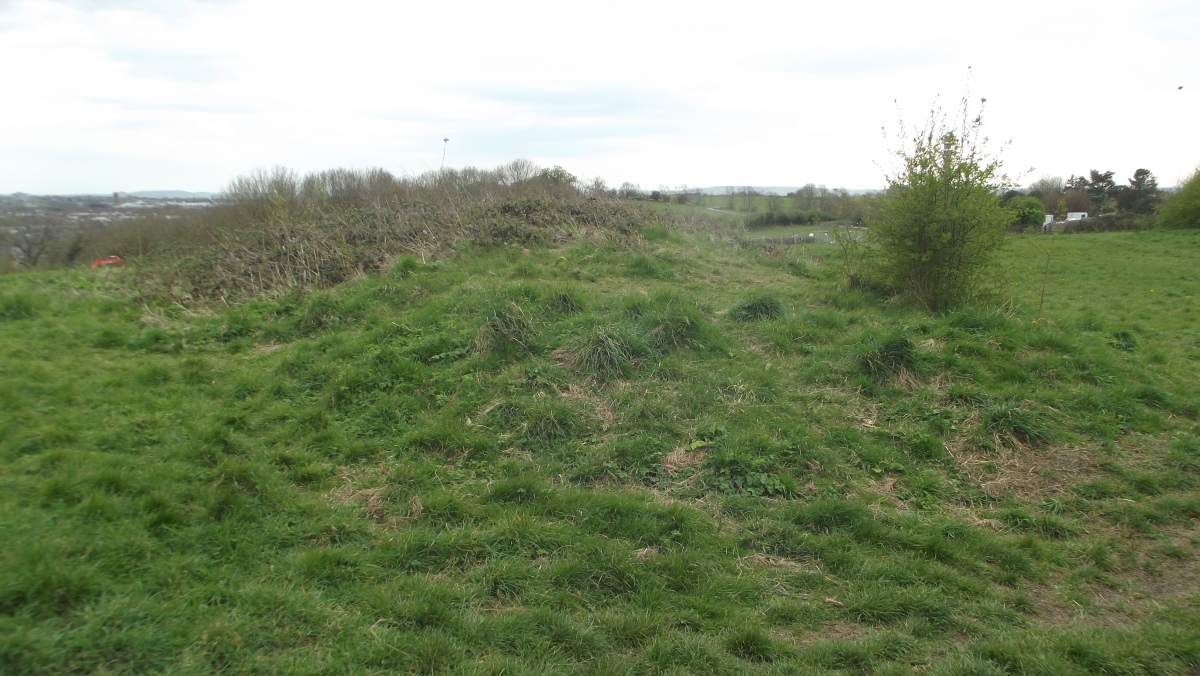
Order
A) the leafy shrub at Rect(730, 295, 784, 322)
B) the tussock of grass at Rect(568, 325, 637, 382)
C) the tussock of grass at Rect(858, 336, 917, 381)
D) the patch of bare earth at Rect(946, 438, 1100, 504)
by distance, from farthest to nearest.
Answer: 1. the leafy shrub at Rect(730, 295, 784, 322)
2. the tussock of grass at Rect(858, 336, 917, 381)
3. the tussock of grass at Rect(568, 325, 637, 382)
4. the patch of bare earth at Rect(946, 438, 1100, 504)

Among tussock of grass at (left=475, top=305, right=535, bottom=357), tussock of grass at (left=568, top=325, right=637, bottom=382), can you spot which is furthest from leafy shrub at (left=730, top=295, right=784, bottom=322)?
tussock of grass at (left=475, top=305, right=535, bottom=357)

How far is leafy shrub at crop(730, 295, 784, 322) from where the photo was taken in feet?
27.0

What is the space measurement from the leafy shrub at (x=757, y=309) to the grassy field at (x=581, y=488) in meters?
0.05

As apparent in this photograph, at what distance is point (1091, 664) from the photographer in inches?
120

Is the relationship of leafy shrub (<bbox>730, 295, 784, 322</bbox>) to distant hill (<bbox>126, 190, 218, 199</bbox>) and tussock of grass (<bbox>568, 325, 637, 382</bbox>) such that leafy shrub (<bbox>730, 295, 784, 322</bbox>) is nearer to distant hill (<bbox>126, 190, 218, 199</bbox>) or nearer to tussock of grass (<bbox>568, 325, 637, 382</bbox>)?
tussock of grass (<bbox>568, 325, 637, 382</bbox>)

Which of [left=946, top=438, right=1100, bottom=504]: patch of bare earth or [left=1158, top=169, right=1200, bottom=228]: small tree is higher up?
[left=1158, top=169, right=1200, bottom=228]: small tree

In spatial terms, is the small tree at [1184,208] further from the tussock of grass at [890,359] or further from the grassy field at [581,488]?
the tussock of grass at [890,359]

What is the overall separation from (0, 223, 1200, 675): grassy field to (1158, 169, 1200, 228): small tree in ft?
79.1

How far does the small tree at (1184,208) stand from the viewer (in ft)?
83.8

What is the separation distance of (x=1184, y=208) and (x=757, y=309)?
1093 inches

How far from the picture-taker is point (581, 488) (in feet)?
15.1

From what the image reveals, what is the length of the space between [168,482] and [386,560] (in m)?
1.43

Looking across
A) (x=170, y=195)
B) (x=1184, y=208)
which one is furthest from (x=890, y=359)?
(x=1184, y=208)

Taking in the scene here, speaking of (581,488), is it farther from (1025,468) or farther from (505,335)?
(1025,468)
